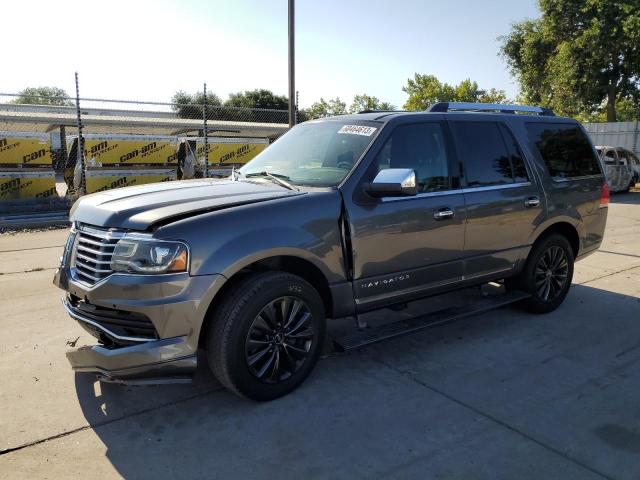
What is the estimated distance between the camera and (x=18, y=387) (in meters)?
3.69

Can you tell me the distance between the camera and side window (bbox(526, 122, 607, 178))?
529cm

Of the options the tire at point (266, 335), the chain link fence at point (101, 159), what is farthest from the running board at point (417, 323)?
the chain link fence at point (101, 159)

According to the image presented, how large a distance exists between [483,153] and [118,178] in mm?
12500

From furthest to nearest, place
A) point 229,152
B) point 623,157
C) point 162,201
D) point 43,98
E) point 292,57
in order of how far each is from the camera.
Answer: point 623,157
point 229,152
point 43,98
point 292,57
point 162,201

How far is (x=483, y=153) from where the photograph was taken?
4.73m

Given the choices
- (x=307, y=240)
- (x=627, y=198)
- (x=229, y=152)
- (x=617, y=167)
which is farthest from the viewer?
(x=617, y=167)

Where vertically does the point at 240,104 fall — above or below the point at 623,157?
above

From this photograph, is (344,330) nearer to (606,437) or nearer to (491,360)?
(491,360)

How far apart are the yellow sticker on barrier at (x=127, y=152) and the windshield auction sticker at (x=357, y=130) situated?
11917 millimetres

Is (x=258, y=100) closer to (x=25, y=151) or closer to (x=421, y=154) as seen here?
(x=25, y=151)

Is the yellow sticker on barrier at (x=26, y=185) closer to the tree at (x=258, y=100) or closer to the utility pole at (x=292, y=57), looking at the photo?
the utility pole at (x=292, y=57)

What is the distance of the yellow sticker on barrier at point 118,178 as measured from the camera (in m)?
14.3

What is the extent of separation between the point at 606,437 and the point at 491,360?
3.86 feet

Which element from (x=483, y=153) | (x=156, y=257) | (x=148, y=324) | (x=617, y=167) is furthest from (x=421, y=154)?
(x=617, y=167)
